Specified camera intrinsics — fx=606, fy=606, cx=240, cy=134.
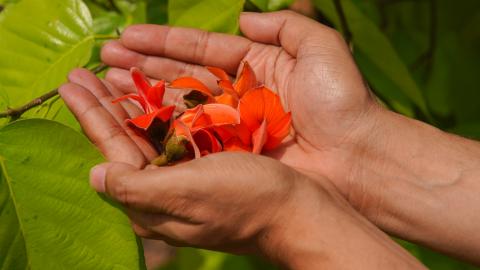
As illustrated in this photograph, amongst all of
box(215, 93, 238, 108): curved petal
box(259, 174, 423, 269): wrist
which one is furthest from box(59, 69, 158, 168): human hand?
box(259, 174, 423, 269): wrist

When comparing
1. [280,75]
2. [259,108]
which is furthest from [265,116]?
[280,75]

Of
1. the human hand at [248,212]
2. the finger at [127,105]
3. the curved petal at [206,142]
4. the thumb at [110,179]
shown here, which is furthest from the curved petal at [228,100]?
the thumb at [110,179]

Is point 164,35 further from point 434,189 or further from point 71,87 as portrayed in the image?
point 434,189

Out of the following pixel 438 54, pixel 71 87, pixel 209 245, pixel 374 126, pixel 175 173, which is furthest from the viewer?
pixel 438 54

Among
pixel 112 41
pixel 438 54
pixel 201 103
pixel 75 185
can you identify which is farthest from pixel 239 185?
pixel 438 54

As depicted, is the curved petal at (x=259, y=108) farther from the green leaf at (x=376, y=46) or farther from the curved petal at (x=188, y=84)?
the green leaf at (x=376, y=46)

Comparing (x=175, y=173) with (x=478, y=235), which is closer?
(x=175, y=173)
